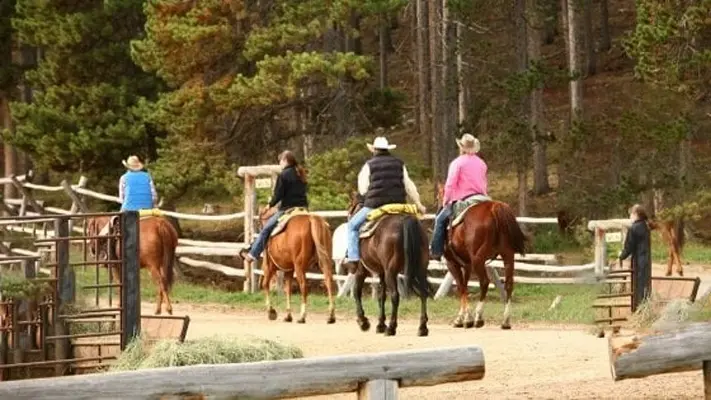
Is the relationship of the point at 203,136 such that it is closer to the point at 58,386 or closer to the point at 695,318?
the point at 695,318

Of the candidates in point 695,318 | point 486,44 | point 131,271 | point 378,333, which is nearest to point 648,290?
point 695,318

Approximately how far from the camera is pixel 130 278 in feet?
55.8

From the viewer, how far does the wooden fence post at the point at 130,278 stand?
16.9 m

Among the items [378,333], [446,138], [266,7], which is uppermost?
[266,7]

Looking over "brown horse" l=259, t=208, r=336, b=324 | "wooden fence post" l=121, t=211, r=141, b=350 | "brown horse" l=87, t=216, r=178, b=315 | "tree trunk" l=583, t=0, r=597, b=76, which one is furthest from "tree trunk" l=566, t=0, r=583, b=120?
"wooden fence post" l=121, t=211, r=141, b=350

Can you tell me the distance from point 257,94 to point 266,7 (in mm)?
2782

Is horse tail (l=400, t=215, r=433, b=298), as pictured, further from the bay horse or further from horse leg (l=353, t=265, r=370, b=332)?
horse leg (l=353, t=265, r=370, b=332)

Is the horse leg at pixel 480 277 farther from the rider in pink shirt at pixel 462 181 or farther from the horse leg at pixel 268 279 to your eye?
the horse leg at pixel 268 279

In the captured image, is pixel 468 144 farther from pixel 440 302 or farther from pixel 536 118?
pixel 536 118

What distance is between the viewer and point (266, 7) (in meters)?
39.2

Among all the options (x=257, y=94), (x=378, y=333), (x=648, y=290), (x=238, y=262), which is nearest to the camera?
(x=648, y=290)

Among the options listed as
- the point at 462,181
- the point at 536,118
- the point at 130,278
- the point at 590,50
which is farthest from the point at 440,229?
the point at 590,50

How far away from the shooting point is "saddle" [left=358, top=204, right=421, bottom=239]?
23.0 m

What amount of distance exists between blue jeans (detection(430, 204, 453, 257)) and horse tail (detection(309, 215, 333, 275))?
7.02 feet
